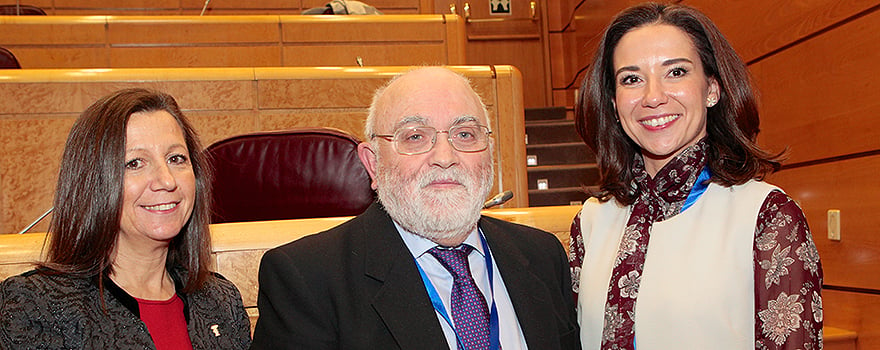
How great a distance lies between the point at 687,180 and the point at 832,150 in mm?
2363

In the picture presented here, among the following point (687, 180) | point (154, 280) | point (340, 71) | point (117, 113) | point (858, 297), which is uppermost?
point (340, 71)

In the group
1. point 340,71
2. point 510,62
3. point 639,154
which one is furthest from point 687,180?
point 510,62

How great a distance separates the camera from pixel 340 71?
14.2 feet

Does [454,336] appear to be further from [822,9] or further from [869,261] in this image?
[822,9]

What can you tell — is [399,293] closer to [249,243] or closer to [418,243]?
[418,243]

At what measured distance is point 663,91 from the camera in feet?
5.84

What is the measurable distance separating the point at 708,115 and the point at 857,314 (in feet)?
7.72

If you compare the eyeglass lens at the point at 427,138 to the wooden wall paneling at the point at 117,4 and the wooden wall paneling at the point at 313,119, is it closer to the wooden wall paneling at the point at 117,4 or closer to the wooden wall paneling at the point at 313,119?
the wooden wall paneling at the point at 313,119

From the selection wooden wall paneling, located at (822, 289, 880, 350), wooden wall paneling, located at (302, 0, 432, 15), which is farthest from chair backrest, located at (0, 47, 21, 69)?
wooden wall paneling, located at (302, 0, 432, 15)

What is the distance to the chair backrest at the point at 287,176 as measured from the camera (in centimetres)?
228

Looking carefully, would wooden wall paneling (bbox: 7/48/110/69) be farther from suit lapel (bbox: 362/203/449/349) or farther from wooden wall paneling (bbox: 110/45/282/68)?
suit lapel (bbox: 362/203/449/349)

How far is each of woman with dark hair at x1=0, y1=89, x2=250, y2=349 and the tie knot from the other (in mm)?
537

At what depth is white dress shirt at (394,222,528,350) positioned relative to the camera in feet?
5.42

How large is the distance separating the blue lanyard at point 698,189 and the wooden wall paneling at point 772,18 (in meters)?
2.17
